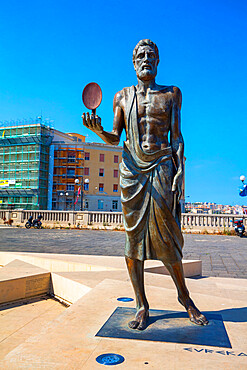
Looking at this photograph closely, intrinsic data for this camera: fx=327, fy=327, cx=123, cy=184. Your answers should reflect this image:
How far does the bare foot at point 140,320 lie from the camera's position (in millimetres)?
2766

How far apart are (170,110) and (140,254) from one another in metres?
1.34

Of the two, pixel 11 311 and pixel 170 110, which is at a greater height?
pixel 170 110

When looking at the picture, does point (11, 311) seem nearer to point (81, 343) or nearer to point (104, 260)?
point (81, 343)

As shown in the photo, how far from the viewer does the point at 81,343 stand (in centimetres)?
242

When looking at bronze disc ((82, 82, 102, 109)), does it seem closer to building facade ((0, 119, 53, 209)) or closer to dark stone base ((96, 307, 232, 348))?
dark stone base ((96, 307, 232, 348))

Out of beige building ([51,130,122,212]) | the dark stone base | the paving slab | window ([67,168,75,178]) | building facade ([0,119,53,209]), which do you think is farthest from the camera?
window ([67,168,75,178])

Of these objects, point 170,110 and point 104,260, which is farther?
point 104,260

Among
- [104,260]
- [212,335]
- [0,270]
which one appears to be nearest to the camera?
[212,335]

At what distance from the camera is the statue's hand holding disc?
2.92 metres

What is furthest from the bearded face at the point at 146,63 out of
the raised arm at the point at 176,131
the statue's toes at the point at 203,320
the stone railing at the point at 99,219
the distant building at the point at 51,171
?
the distant building at the point at 51,171

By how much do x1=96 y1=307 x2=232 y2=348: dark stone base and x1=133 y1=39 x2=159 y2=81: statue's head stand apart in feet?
7.26

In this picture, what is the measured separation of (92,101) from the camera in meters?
2.94

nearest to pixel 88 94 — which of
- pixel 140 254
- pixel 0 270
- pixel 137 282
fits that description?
pixel 140 254

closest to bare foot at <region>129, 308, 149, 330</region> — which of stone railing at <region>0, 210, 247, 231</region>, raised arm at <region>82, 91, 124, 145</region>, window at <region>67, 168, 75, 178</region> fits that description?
raised arm at <region>82, 91, 124, 145</region>
